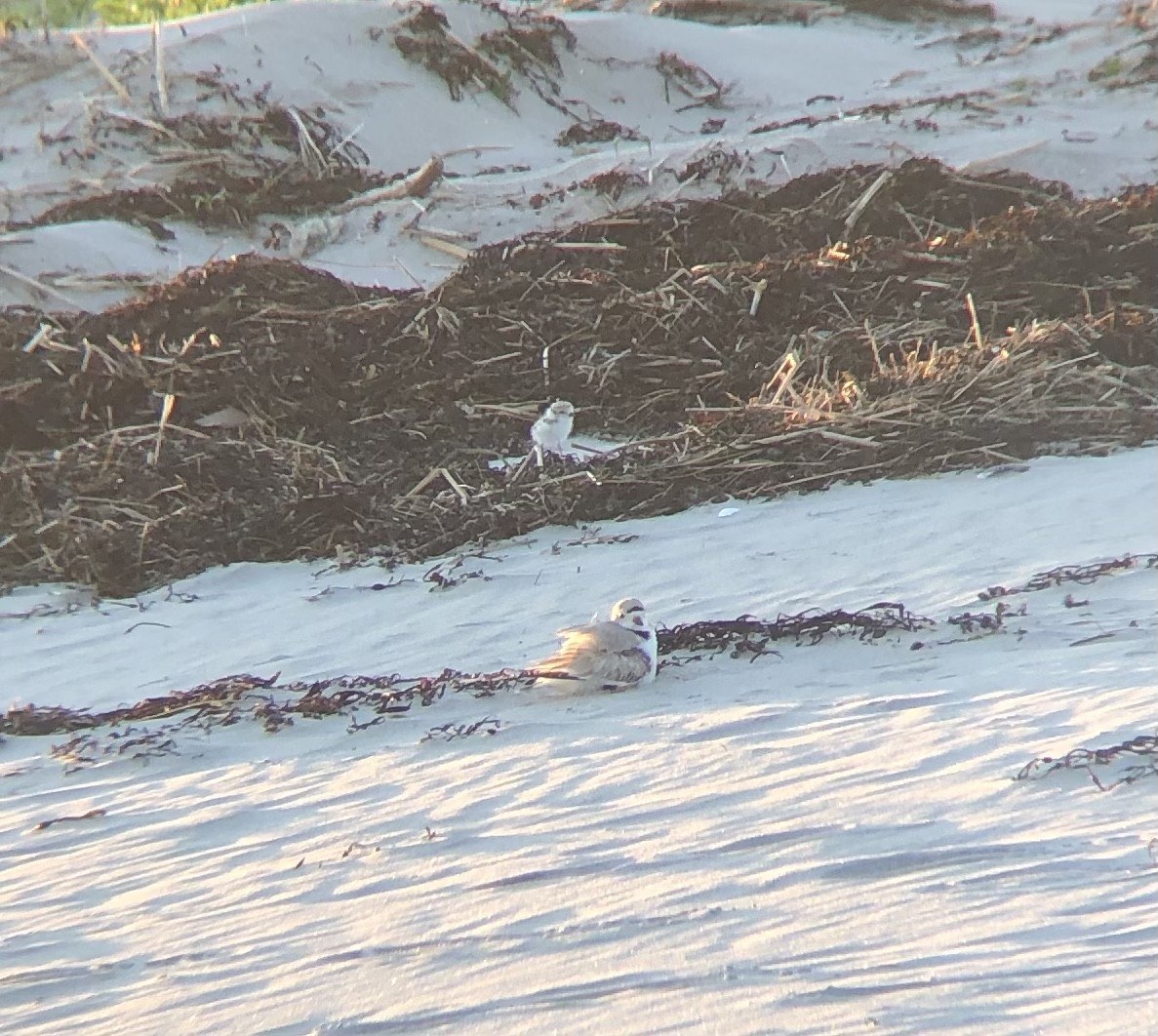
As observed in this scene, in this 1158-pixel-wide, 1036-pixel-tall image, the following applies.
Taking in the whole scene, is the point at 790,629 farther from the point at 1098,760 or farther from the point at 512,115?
the point at 512,115

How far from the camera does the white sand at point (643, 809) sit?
6.83 ft

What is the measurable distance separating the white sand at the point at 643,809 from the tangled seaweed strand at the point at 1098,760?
0.05 meters

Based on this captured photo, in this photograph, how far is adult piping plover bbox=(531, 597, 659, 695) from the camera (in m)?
3.59

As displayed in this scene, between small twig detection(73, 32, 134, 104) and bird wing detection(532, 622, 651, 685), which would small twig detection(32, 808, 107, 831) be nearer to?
bird wing detection(532, 622, 651, 685)

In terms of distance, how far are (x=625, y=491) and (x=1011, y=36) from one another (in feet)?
41.2

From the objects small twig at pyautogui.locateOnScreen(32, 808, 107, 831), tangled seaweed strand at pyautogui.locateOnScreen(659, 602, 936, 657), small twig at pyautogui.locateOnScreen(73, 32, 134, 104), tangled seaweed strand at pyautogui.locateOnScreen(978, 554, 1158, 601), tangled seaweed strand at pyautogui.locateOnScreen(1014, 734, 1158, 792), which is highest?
small twig at pyautogui.locateOnScreen(73, 32, 134, 104)

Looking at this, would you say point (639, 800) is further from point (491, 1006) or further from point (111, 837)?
point (111, 837)

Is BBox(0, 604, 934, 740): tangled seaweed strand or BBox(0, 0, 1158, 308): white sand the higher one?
BBox(0, 0, 1158, 308): white sand

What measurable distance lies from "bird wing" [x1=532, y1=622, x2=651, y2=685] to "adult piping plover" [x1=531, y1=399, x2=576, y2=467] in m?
2.49

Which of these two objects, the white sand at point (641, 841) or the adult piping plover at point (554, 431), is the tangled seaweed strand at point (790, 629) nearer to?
the white sand at point (641, 841)

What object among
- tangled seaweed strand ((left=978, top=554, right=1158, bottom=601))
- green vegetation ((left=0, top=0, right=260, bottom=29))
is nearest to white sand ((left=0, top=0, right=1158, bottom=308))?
green vegetation ((left=0, top=0, right=260, bottom=29))

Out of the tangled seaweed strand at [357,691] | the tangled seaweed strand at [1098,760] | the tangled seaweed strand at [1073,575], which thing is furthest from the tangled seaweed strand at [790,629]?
the tangled seaweed strand at [1098,760]

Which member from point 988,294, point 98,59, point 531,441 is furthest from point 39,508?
point 98,59

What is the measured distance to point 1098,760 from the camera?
265 centimetres
